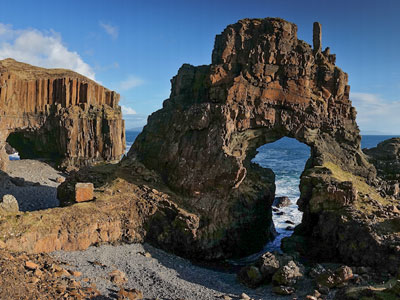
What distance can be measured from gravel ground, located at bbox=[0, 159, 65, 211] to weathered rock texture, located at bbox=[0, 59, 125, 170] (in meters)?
3.13

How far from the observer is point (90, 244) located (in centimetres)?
1694

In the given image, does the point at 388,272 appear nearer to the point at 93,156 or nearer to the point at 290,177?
the point at 93,156

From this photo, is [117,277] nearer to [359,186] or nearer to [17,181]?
[359,186]

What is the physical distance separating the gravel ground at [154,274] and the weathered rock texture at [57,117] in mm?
26681

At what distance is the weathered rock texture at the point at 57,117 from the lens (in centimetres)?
3822

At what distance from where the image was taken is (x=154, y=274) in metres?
15.4

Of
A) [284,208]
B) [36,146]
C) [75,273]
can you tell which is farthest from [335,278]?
[36,146]

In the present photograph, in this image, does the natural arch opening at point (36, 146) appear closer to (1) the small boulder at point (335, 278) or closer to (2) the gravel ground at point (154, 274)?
(2) the gravel ground at point (154, 274)

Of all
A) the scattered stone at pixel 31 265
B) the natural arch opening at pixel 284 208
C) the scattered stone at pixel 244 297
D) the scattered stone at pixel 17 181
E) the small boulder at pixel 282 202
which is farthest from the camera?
the small boulder at pixel 282 202

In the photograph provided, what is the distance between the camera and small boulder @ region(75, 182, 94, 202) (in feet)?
61.0

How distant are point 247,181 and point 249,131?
3.65 m

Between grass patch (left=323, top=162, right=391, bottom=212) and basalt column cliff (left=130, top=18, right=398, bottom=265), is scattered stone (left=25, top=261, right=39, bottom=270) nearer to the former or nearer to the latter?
basalt column cliff (left=130, top=18, right=398, bottom=265)

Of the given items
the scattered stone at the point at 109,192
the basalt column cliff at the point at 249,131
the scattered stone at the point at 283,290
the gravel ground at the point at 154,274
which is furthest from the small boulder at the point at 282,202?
the scattered stone at the point at 283,290

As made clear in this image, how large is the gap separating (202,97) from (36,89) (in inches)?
1010
